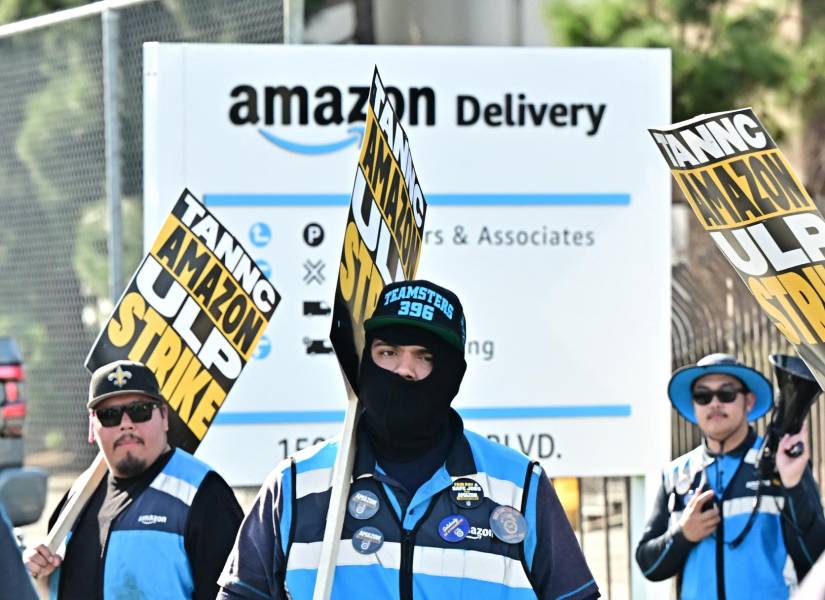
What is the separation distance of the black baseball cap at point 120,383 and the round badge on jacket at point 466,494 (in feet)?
6.80

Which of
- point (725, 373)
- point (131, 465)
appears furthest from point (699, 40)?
point (131, 465)

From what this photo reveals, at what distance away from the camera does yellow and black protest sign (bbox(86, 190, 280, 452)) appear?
20.9ft

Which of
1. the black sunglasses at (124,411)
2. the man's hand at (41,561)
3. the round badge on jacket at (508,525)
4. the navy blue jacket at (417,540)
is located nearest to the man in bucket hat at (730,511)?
the black sunglasses at (124,411)

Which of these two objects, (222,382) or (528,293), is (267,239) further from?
(222,382)

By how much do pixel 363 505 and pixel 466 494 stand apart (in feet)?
0.79

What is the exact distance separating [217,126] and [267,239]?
0.58 metres

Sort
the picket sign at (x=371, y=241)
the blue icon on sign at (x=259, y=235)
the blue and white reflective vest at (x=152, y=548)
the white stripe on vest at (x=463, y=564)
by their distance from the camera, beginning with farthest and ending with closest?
the blue icon on sign at (x=259, y=235) < the blue and white reflective vest at (x=152, y=548) < the picket sign at (x=371, y=241) < the white stripe on vest at (x=463, y=564)

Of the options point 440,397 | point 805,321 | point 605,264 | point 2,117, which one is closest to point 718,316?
point 605,264

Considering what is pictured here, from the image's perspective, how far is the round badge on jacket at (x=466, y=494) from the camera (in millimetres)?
4016

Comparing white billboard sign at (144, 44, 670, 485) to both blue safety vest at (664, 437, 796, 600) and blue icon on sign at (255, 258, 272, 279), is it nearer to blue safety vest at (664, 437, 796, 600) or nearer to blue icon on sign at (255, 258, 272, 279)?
blue icon on sign at (255, 258, 272, 279)

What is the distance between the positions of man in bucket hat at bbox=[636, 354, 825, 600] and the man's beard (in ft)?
6.80

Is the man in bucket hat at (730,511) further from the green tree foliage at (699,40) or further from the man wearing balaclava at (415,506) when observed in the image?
the green tree foliage at (699,40)

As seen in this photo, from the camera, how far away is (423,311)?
4125mm

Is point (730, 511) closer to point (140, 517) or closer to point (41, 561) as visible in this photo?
point (140, 517)
